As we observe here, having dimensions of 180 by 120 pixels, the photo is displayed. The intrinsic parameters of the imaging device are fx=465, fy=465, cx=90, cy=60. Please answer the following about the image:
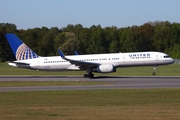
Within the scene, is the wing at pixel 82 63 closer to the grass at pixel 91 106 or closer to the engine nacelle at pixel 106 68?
the engine nacelle at pixel 106 68

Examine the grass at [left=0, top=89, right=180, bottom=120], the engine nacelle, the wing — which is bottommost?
the grass at [left=0, top=89, right=180, bottom=120]

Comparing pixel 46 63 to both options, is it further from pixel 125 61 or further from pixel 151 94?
pixel 151 94

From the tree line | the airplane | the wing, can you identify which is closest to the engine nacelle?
the airplane

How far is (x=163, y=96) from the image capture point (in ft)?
98.1

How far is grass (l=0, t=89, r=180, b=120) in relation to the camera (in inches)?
786

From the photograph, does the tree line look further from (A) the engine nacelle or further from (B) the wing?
(A) the engine nacelle

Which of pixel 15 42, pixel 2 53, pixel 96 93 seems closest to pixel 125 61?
pixel 15 42

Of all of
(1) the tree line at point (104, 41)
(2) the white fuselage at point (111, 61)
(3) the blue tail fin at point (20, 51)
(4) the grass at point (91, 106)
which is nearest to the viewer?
(4) the grass at point (91, 106)

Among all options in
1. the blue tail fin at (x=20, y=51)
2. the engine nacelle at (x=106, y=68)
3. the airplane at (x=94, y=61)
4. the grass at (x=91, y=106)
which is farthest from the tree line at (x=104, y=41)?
the grass at (x=91, y=106)

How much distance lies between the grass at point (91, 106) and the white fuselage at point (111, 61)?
2094 centimetres

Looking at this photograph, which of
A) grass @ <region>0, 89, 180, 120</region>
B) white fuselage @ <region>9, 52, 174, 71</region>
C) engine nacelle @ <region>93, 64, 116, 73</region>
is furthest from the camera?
white fuselage @ <region>9, 52, 174, 71</region>

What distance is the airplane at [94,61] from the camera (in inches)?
2105

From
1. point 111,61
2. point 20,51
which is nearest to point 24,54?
point 20,51

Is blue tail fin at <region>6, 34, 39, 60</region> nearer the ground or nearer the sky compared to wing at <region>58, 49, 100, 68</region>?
nearer the sky
